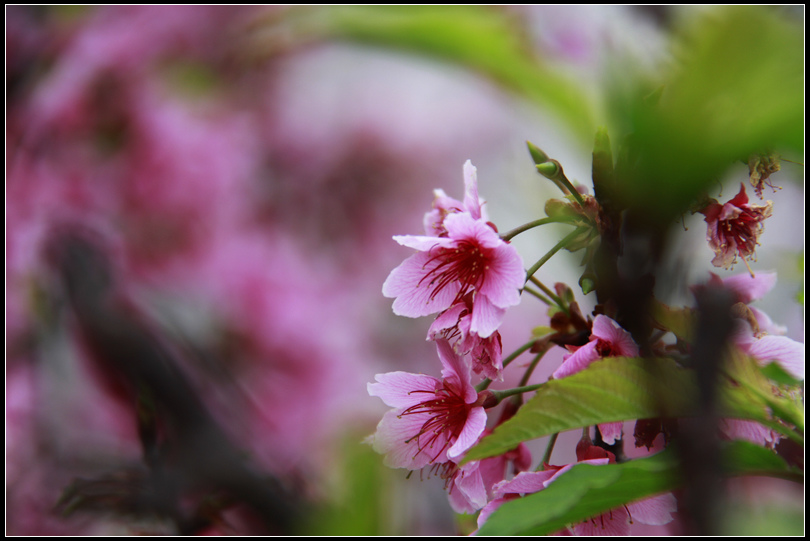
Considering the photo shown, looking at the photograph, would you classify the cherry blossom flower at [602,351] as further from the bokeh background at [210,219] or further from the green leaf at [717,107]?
the bokeh background at [210,219]

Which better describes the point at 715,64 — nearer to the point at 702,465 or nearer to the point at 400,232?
the point at 702,465

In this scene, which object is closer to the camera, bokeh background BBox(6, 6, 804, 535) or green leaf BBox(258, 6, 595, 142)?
green leaf BBox(258, 6, 595, 142)

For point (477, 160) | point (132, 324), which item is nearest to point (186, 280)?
point (132, 324)

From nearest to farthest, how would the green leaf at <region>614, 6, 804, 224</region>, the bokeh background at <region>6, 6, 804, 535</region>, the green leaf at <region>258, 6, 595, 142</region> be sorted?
1. the green leaf at <region>614, 6, 804, 224</region>
2. the green leaf at <region>258, 6, 595, 142</region>
3. the bokeh background at <region>6, 6, 804, 535</region>

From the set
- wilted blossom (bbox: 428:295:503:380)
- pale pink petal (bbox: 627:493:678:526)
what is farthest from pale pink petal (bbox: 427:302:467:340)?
pale pink petal (bbox: 627:493:678:526)

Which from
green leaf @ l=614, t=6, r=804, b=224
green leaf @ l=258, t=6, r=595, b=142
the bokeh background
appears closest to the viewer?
green leaf @ l=614, t=6, r=804, b=224

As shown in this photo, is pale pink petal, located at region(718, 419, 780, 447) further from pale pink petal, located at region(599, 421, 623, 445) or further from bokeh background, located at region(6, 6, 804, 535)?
bokeh background, located at region(6, 6, 804, 535)

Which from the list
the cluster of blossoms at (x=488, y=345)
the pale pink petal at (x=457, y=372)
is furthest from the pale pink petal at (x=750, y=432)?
the pale pink petal at (x=457, y=372)

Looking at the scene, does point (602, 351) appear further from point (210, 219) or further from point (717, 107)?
point (210, 219)

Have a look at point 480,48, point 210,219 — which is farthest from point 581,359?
point 210,219
